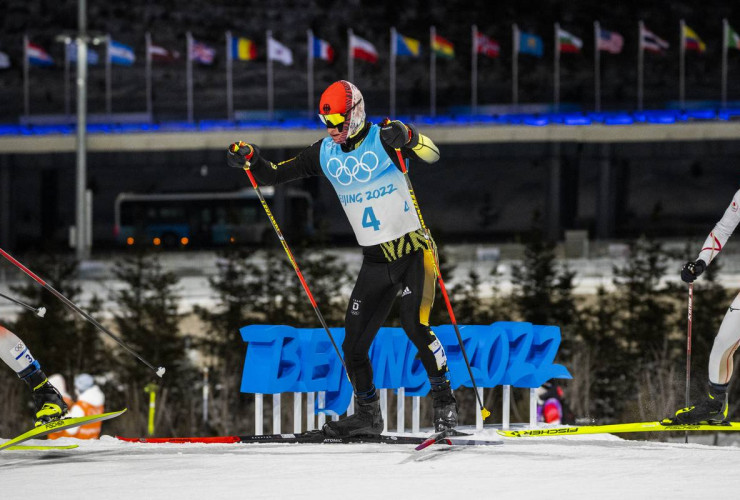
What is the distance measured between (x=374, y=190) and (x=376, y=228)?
28cm

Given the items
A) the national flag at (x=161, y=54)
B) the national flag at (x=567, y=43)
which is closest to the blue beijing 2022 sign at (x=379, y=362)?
the national flag at (x=161, y=54)

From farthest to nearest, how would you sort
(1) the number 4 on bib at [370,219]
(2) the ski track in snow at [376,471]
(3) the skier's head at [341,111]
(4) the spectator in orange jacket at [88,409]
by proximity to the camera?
(4) the spectator in orange jacket at [88,409] < (1) the number 4 on bib at [370,219] < (3) the skier's head at [341,111] < (2) the ski track in snow at [376,471]

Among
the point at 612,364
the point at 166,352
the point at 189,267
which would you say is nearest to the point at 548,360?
the point at 612,364

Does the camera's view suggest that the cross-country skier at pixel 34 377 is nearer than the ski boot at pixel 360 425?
Yes

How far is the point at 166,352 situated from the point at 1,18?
133474 mm

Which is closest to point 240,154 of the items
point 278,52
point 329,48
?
point 278,52

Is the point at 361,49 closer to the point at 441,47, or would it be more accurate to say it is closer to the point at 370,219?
the point at 441,47

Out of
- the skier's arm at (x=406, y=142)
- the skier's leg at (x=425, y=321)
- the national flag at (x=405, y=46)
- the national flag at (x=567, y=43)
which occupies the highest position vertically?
the national flag at (x=567, y=43)

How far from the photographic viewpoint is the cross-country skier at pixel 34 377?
8.16 metres

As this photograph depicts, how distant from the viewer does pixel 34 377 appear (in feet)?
27.4

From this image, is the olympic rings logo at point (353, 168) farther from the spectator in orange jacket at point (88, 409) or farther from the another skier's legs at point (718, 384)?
the spectator in orange jacket at point (88, 409)

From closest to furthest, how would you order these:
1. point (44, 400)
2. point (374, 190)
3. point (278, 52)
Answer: point (374, 190) < point (44, 400) < point (278, 52)

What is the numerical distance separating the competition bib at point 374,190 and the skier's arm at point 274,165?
0.25m

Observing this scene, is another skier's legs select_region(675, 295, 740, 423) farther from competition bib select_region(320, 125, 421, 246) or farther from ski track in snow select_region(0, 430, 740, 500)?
competition bib select_region(320, 125, 421, 246)
